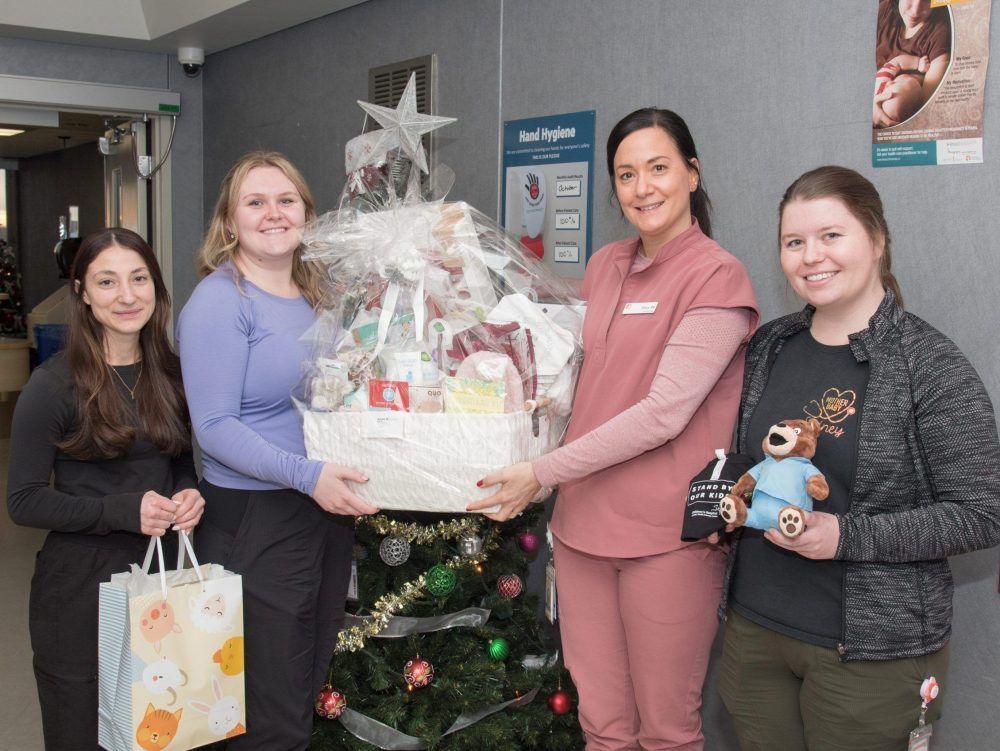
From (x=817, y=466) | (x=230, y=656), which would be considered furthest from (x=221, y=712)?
(x=817, y=466)

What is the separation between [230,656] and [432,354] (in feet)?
2.41

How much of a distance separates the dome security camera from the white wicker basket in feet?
12.2

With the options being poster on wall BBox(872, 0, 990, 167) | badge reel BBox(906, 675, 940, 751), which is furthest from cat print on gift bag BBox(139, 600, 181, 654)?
poster on wall BBox(872, 0, 990, 167)

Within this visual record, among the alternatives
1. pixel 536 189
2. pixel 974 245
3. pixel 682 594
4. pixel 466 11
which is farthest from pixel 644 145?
pixel 466 11

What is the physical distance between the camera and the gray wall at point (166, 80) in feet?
15.4

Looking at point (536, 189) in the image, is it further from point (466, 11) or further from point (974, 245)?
point (974, 245)

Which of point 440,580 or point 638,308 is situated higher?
point 638,308

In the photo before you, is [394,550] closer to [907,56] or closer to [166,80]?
[907,56]

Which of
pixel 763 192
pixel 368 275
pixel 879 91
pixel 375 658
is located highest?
pixel 879 91

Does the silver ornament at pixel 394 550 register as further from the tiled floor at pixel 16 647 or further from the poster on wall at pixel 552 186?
the tiled floor at pixel 16 647

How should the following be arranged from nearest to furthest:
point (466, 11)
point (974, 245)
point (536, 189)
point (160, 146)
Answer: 1. point (974, 245)
2. point (536, 189)
3. point (466, 11)
4. point (160, 146)

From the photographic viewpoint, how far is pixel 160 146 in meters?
5.12

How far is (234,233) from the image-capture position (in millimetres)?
1980

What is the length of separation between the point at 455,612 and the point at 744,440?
1058mm
